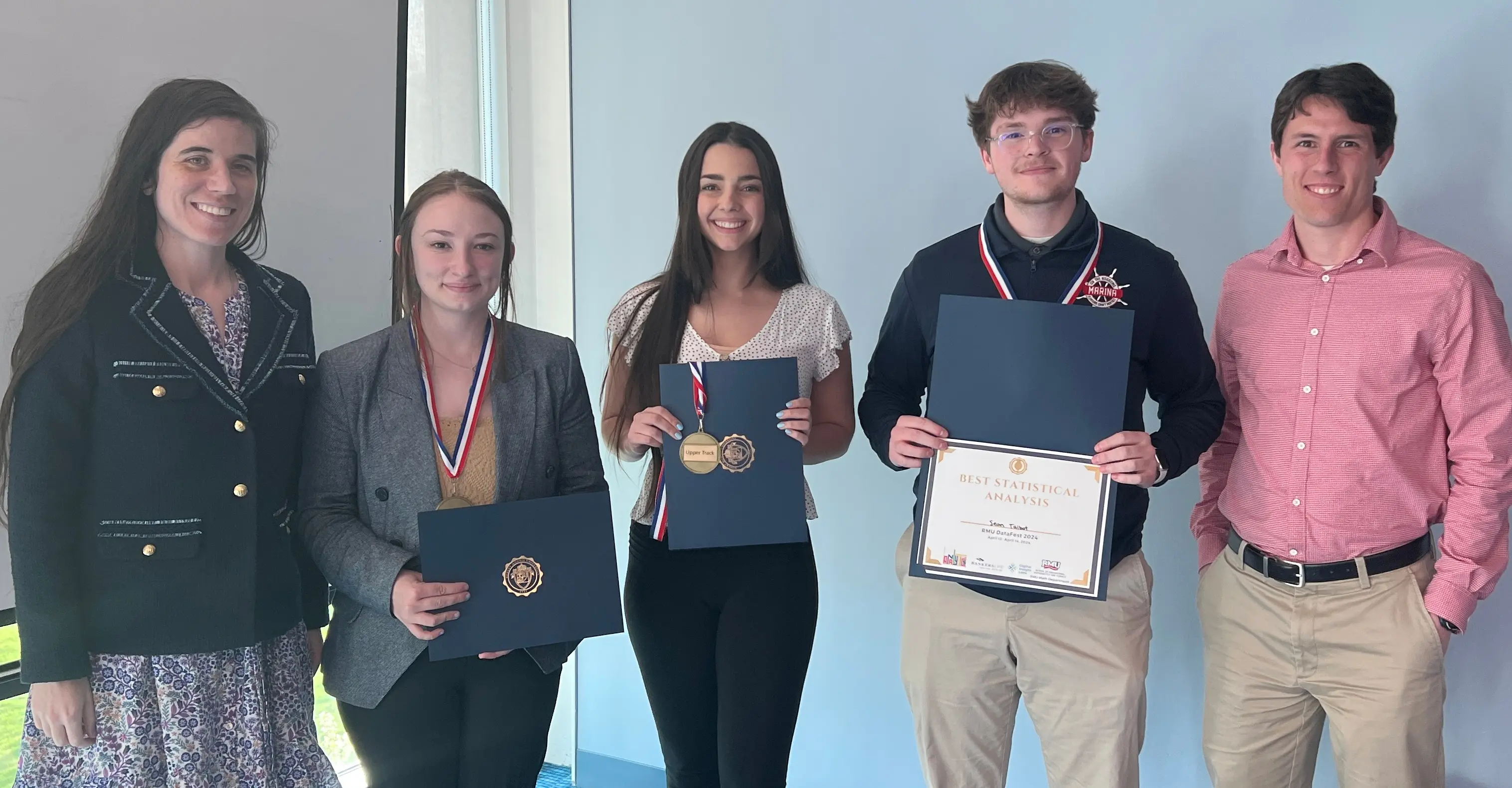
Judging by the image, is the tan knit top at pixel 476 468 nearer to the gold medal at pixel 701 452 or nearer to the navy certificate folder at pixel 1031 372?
the gold medal at pixel 701 452

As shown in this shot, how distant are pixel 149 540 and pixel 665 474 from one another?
97 centimetres

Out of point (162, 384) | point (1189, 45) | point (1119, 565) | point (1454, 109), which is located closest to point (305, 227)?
point (162, 384)

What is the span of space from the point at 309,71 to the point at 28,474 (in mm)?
1432

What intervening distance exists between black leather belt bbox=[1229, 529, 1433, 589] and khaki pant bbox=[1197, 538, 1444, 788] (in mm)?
14

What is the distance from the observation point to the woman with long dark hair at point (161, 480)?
63.3 inches

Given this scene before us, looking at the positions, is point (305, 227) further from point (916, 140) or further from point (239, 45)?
point (916, 140)

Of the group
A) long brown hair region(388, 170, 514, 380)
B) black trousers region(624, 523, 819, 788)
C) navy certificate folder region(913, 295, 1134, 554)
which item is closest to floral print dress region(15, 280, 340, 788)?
long brown hair region(388, 170, 514, 380)

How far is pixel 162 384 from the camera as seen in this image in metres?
1.69

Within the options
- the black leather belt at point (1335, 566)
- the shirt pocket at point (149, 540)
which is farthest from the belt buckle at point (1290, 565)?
the shirt pocket at point (149, 540)

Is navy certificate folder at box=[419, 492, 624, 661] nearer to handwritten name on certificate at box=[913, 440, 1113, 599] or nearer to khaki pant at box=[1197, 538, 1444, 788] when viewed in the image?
handwritten name on certificate at box=[913, 440, 1113, 599]

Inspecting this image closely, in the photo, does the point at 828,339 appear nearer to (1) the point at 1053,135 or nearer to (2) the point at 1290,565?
(1) the point at 1053,135

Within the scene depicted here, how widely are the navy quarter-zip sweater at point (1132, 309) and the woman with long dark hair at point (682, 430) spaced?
0.92ft

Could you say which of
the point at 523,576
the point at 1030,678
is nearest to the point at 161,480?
the point at 523,576

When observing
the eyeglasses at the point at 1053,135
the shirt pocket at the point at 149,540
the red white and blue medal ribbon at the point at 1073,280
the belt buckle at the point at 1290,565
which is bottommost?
the belt buckle at the point at 1290,565
